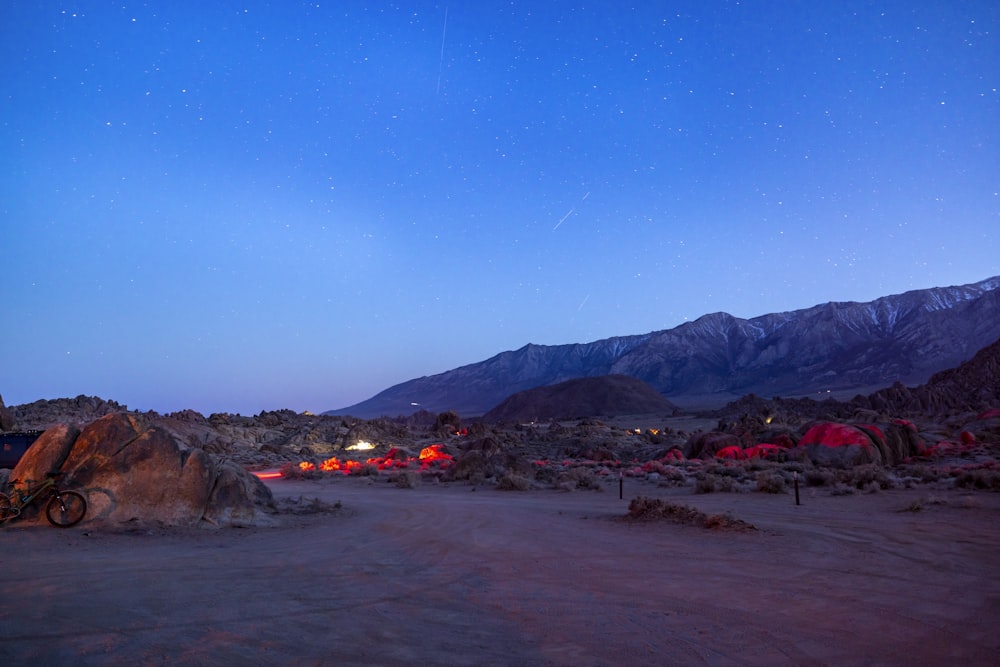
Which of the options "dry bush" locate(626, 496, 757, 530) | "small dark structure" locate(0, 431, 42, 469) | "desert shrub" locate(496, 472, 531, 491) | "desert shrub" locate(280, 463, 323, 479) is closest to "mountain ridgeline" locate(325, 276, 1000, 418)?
"desert shrub" locate(496, 472, 531, 491)

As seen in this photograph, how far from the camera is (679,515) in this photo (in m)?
14.7

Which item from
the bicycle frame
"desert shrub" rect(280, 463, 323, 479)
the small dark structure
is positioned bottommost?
"desert shrub" rect(280, 463, 323, 479)

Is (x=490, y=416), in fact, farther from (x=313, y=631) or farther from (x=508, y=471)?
(x=313, y=631)

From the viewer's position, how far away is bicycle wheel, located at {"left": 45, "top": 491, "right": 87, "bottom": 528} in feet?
39.6

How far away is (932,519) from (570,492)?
40.8 feet

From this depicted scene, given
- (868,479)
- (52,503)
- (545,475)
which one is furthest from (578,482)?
(52,503)

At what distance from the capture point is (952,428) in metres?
41.2

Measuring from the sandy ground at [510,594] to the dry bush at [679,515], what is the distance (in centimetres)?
41

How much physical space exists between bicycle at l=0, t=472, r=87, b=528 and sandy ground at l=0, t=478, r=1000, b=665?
1.62 feet

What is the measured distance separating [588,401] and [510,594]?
132 meters

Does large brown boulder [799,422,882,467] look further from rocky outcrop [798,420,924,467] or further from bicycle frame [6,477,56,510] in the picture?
bicycle frame [6,477,56,510]

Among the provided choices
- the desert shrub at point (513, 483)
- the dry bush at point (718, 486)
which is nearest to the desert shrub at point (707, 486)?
the dry bush at point (718, 486)

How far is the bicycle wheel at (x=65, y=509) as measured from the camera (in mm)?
12078

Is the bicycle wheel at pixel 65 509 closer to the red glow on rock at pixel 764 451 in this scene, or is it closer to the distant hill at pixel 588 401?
the red glow on rock at pixel 764 451
